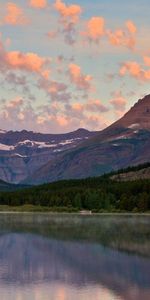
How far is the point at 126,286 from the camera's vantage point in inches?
2205

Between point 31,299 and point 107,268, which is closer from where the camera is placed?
point 31,299

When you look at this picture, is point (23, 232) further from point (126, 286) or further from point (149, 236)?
point (126, 286)

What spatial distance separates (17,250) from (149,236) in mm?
26649

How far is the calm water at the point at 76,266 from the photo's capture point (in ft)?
174

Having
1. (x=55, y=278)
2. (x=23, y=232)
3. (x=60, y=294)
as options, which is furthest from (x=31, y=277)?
(x=23, y=232)

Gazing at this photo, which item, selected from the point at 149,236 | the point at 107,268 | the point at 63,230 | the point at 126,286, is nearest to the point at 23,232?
the point at 63,230

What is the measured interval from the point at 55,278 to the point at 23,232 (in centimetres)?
6734

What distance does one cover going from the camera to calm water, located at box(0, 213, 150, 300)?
52.9m

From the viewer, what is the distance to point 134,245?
307ft

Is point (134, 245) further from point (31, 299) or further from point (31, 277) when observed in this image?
point (31, 299)

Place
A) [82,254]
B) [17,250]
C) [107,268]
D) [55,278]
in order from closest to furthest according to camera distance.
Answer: [55,278] < [107,268] < [82,254] < [17,250]

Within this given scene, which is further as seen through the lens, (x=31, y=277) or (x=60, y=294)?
(x=31, y=277)

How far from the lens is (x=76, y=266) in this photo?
70375 mm

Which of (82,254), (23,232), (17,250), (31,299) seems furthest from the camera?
(23,232)
